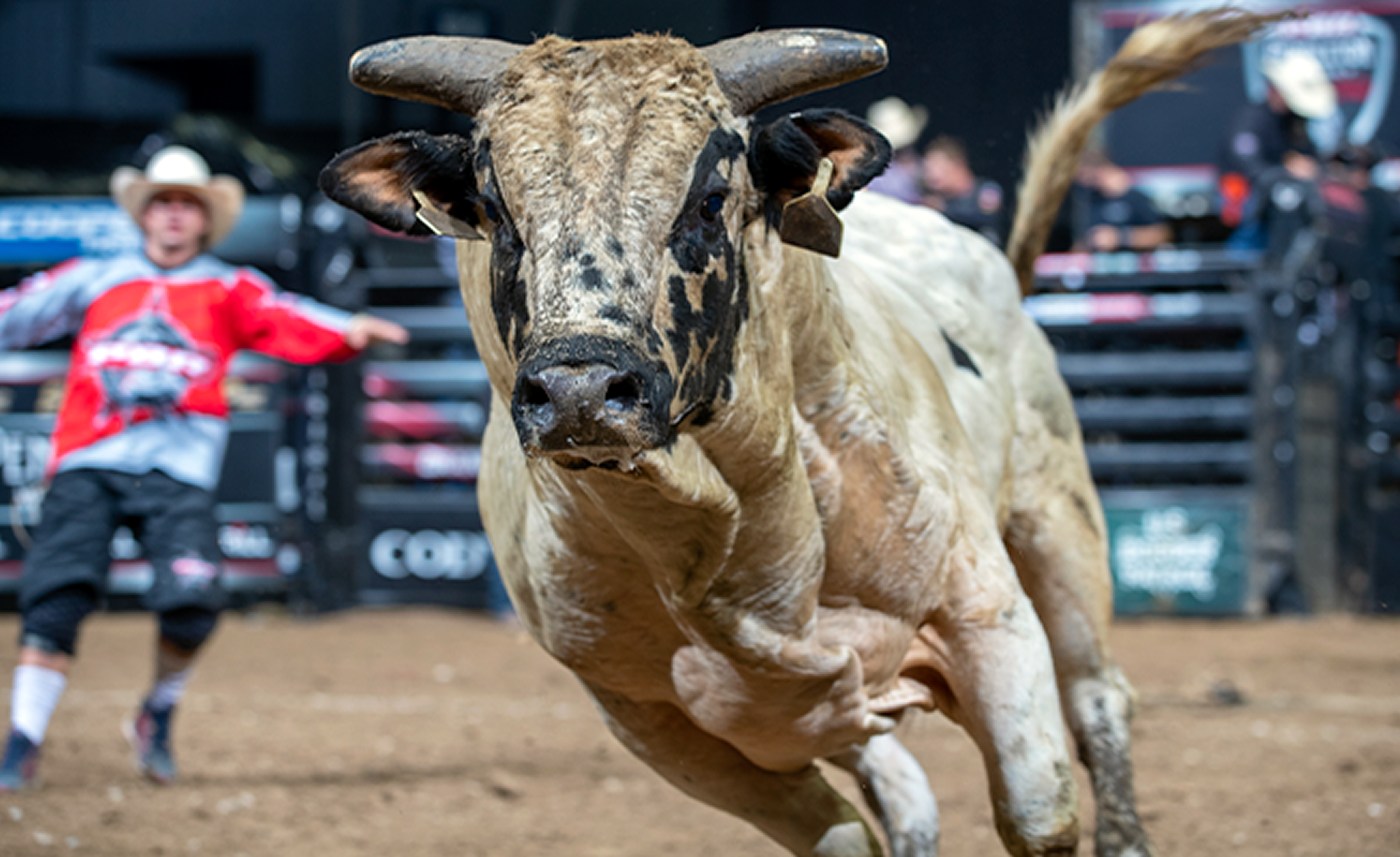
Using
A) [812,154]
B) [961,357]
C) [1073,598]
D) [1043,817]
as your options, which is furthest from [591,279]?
[1073,598]

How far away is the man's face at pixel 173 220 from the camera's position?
5.78 meters

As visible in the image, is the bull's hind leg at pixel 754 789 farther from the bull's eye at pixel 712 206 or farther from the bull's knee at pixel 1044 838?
the bull's eye at pixel 712 206

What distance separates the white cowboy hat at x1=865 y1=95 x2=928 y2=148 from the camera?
10.0 metres

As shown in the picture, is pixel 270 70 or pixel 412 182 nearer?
pixel 412 182

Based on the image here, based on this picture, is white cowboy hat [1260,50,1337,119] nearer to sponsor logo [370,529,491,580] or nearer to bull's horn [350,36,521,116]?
sponsor logo [370,529,491,580]

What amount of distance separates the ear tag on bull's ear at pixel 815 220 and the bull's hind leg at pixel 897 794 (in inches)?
60.6

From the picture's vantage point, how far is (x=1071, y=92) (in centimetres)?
478

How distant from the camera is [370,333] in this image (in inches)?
203

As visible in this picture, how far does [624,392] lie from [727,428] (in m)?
0.39

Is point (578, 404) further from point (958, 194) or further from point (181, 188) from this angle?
point (958, 194)

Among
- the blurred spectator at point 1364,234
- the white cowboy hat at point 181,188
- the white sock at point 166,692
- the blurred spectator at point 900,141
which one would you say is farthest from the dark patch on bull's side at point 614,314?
the blurred spectator at point 1364,234

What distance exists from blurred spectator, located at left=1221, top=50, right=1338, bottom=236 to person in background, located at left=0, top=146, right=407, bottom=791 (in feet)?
20.6

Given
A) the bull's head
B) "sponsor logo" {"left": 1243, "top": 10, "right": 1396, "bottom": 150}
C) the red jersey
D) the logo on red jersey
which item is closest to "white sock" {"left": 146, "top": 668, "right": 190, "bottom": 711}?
the red jersey

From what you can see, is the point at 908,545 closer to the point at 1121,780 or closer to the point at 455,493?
the point at 1121,780
